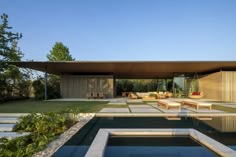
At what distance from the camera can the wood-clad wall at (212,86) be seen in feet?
60.6

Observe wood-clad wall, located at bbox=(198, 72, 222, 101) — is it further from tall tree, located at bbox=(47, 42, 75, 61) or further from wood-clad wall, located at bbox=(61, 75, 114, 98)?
tall tree, located at bbox=(47, 42, 75, 61)

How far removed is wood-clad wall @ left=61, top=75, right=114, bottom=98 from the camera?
21.7 meters

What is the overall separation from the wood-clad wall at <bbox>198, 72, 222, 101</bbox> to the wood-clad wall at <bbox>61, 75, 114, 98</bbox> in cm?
850

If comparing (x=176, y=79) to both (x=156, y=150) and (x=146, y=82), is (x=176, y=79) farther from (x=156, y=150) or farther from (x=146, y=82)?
(x=156, y=150)

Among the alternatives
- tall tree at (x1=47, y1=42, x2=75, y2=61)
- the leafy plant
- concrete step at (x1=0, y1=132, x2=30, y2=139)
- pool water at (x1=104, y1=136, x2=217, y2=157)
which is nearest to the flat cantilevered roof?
the leafy plant

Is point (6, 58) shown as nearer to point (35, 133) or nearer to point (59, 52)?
point (35, 133)

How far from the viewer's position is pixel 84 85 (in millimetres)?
21750

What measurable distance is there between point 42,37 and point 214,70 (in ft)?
48.2

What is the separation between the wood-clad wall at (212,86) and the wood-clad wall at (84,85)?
8.50 meters

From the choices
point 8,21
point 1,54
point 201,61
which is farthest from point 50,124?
point 8,21

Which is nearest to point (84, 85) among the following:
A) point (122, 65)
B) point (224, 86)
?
point (122, 65)

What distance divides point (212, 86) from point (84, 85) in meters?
11.1

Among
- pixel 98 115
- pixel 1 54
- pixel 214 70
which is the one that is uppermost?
pixel 1 54

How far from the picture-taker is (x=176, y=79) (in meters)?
24.5
